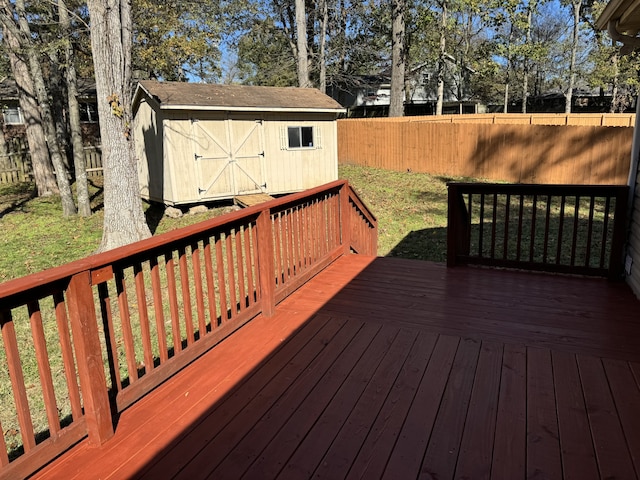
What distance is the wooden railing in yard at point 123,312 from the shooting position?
1871 mm

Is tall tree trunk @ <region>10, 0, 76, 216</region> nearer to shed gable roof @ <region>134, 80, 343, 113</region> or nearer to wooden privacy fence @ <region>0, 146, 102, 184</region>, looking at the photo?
shed gable roof @ <region>134, 80, 343, 113</region>

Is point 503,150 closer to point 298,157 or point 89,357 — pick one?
point 298,157

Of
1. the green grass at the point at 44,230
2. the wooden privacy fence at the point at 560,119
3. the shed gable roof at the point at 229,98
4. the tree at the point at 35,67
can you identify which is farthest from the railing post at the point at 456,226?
the wooden privacy fence at the point at 560,119

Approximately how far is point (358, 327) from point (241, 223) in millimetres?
1144

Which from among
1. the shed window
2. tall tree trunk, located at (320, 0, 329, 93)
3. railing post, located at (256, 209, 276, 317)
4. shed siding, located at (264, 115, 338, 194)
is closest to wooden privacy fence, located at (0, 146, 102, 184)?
shed siding, located at (264, 115, 338, 194)

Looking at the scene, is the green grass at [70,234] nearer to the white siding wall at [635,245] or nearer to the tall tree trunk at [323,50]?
the white siding wall at [635,245]

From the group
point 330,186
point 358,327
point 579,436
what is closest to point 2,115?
point 330,186

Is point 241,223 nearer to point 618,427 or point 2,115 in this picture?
point 618,427

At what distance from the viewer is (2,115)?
17812 mm

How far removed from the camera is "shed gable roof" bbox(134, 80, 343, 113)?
9758mm

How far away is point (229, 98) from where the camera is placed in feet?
34.5

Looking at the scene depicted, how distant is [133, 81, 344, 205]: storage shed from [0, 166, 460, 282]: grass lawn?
2.60 feet

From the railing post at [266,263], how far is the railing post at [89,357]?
5.09 ft

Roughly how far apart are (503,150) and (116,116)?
32.9 feet
